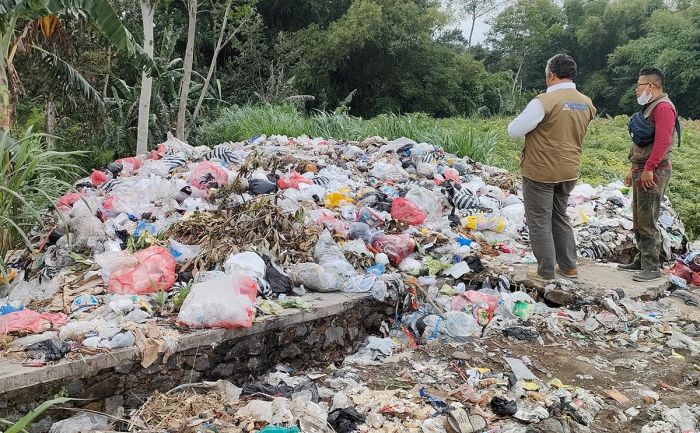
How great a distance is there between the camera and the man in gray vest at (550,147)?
3652 millimetres

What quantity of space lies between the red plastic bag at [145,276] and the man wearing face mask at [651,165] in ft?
10.6

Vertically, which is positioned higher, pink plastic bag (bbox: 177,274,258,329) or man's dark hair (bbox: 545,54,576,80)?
man's dark hair (bbox: 545,54,576,80)

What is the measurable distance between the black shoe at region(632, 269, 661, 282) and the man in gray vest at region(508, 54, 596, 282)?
676mm

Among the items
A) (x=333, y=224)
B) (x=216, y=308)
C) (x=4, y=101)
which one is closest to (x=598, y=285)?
(x=333, y=224)

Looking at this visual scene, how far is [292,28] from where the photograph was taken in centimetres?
2056

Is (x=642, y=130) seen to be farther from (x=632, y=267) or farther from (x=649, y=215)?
(x=632, y=267)

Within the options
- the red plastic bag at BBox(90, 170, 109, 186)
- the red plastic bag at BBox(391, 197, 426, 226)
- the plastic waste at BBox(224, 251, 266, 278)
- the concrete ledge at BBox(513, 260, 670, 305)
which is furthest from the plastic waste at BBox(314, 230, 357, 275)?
the red plastic bag at BBox(90, 170, 109, 186)

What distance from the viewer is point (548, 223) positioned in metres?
3.83

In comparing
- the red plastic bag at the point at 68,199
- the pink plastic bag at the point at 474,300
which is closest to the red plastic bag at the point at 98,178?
the red plastic bag at the point at 68,199

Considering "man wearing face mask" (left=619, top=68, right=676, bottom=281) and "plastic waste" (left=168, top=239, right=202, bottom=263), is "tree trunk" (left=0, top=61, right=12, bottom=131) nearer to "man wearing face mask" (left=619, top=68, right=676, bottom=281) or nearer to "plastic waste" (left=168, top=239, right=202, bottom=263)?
"plastic waste" (left=168, top=239, right=202, bottom=263)

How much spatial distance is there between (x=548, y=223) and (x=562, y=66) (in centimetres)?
103

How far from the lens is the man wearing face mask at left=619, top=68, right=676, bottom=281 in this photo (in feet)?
12.6

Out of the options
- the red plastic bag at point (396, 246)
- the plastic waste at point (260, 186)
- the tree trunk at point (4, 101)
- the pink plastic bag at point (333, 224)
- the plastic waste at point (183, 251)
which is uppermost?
the tree trunk at point (4, 101)

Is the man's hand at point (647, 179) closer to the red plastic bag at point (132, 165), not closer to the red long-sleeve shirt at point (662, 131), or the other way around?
the red long-sleeve shirt at point (662, 131)
